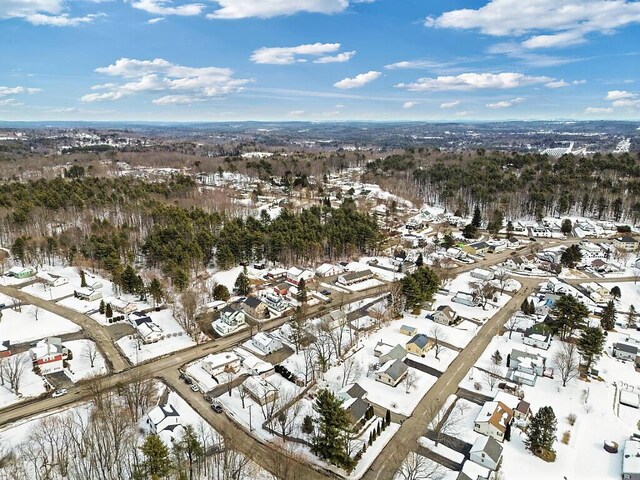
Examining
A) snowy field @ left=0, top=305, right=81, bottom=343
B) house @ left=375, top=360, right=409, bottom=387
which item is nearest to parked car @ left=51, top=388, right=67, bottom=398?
snowy field @ left=0, top=305, right=81, bottom=343

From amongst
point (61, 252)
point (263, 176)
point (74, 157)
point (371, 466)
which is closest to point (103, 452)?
point (371, 466)

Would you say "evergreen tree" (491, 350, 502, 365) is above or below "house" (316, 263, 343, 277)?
below

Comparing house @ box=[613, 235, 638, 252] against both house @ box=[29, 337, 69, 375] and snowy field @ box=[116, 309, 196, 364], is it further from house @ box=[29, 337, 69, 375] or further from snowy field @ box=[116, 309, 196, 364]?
house @ box=[29, 337, 69, 375]

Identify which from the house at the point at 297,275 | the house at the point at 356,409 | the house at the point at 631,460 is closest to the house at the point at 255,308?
the house at the point at 297,275

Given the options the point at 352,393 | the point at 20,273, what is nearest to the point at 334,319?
the point at 352,393

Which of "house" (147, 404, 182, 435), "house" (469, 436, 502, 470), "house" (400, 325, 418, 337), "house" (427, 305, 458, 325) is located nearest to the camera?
"house" (469, 436, 502, 470)

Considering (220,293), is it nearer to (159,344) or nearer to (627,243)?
(159,344)

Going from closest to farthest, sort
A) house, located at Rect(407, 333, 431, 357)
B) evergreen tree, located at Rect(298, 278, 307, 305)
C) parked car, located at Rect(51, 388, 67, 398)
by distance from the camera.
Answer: parked car, located at Rect(51, 388, 67, 398) < house, located at Rect(407, 333, 431, 357) < evergreen tree, located at Rect(298, 278, 307, 305)
